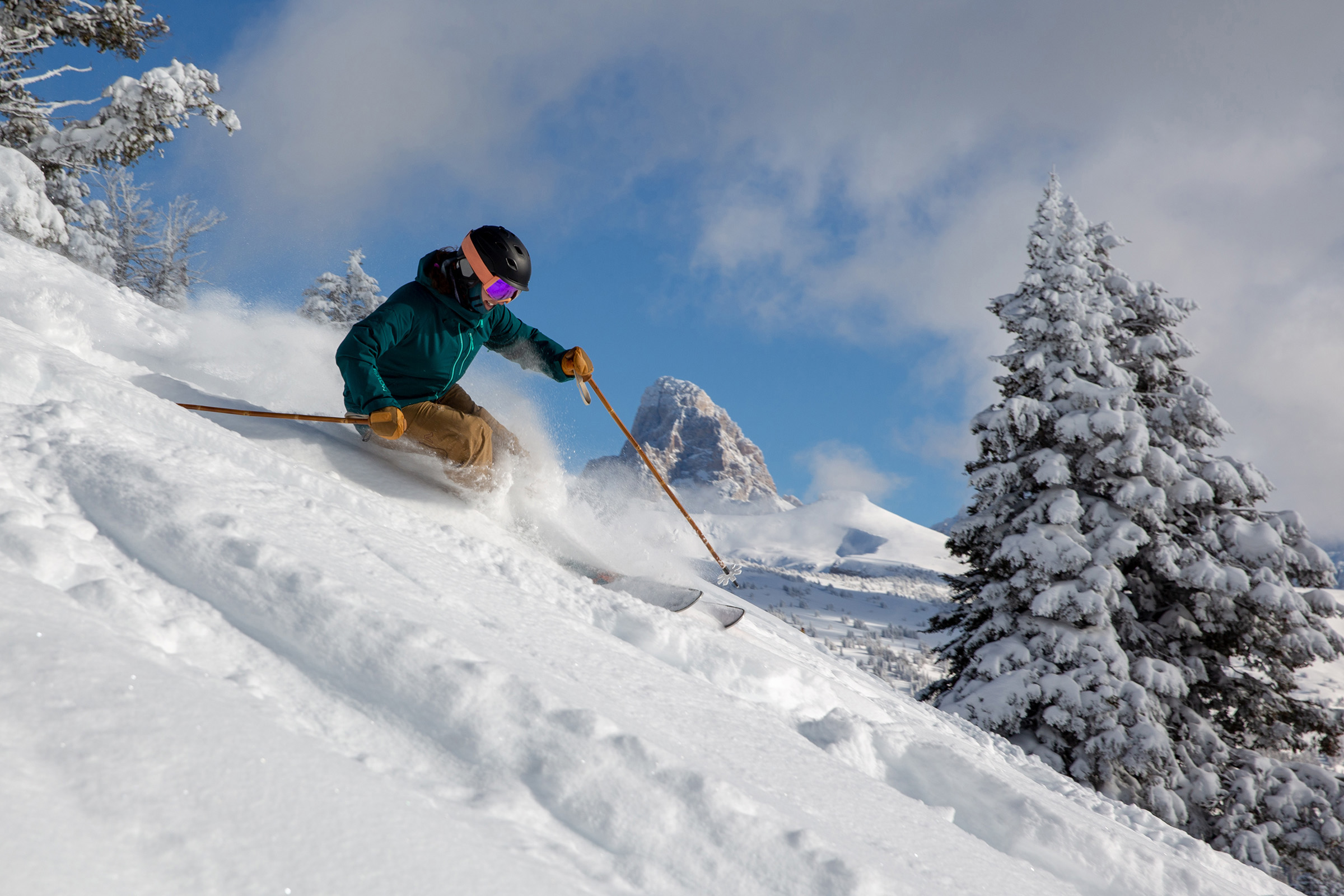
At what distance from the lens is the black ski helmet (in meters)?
4.22

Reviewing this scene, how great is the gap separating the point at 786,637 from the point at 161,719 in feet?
12.6

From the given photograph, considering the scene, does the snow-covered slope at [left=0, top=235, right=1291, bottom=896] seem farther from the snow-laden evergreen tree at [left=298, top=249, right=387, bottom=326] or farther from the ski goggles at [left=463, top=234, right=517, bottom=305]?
the snow-laden evergreen tree at [left=298, top=249, right=387, bottom=326]

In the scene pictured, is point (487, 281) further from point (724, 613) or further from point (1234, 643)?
point (1234, 643)

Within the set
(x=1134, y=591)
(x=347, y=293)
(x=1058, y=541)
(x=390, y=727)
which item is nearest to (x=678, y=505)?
(x=390, y=727)

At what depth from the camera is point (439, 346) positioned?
446cm

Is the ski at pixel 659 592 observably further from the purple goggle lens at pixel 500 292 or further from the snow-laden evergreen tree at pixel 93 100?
the snow-laden evergreen tree at pixel 93 100

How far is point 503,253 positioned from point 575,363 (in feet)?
4.55

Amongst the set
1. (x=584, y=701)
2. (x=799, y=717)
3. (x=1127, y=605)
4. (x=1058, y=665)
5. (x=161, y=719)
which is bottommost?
(x=161, y=719)

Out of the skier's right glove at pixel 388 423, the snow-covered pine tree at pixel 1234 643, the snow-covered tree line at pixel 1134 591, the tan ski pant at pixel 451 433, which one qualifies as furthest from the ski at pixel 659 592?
the snow-covered pine tree at pixel 1234 643

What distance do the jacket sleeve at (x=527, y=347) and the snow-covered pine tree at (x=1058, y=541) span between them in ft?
20.8

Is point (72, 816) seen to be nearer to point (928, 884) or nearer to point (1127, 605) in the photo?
point (928, 884)

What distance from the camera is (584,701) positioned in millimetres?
2201

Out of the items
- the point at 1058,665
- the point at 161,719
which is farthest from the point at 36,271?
the point at 1058,665

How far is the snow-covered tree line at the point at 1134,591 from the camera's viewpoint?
7957mm
